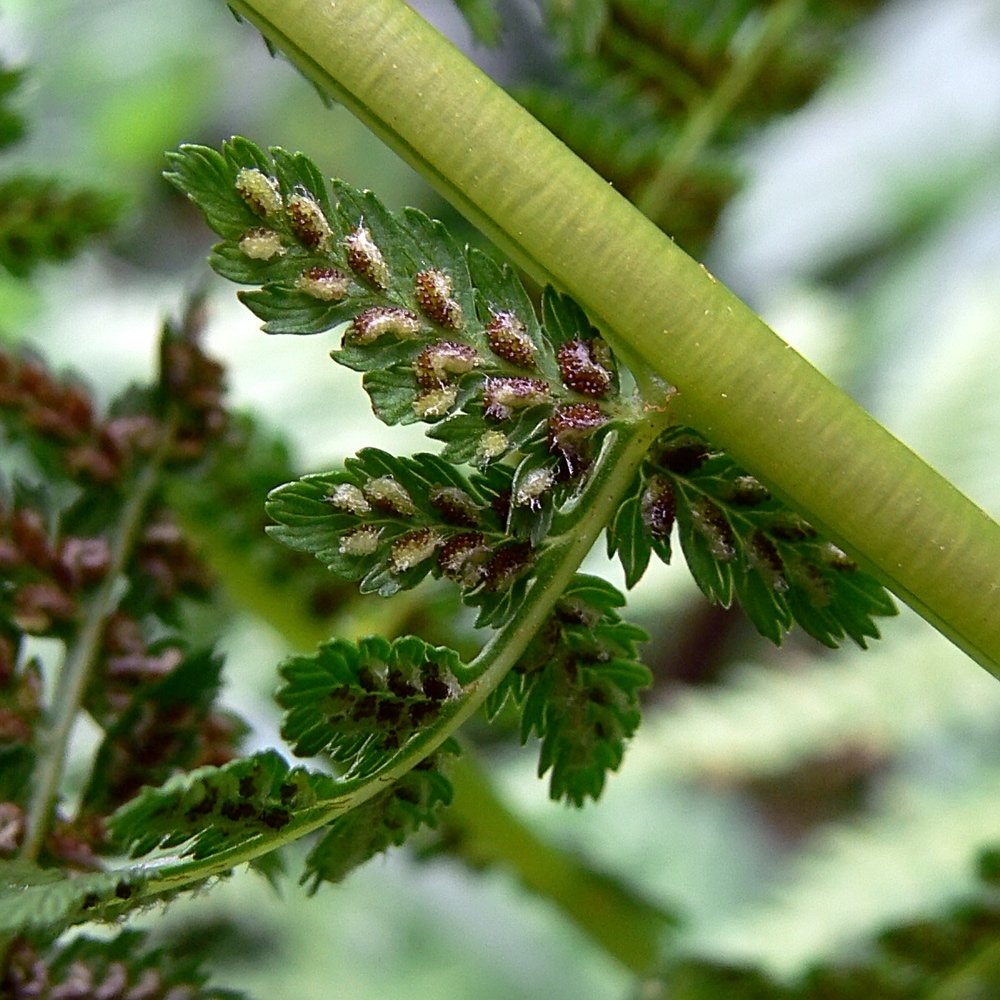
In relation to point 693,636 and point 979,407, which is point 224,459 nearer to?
point 979,407

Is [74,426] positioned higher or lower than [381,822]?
higher

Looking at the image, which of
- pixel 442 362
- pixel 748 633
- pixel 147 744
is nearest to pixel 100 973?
pixel 147 744

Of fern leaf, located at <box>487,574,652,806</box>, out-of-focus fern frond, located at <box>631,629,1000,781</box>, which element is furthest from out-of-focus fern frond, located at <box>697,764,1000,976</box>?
fern leaf, located at <box>487,574,652,806</box>

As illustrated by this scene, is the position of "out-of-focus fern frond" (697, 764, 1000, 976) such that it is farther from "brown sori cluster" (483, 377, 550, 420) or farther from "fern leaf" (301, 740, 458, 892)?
"brown sori cluster" (483, 377, 550, 420)

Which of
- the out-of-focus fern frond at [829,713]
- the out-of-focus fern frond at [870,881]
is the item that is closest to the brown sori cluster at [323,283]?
the out-of-focus fern frond at [870,881]

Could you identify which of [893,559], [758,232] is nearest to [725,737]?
[893,559]

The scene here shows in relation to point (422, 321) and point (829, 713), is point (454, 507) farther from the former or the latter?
point (829, 713)
